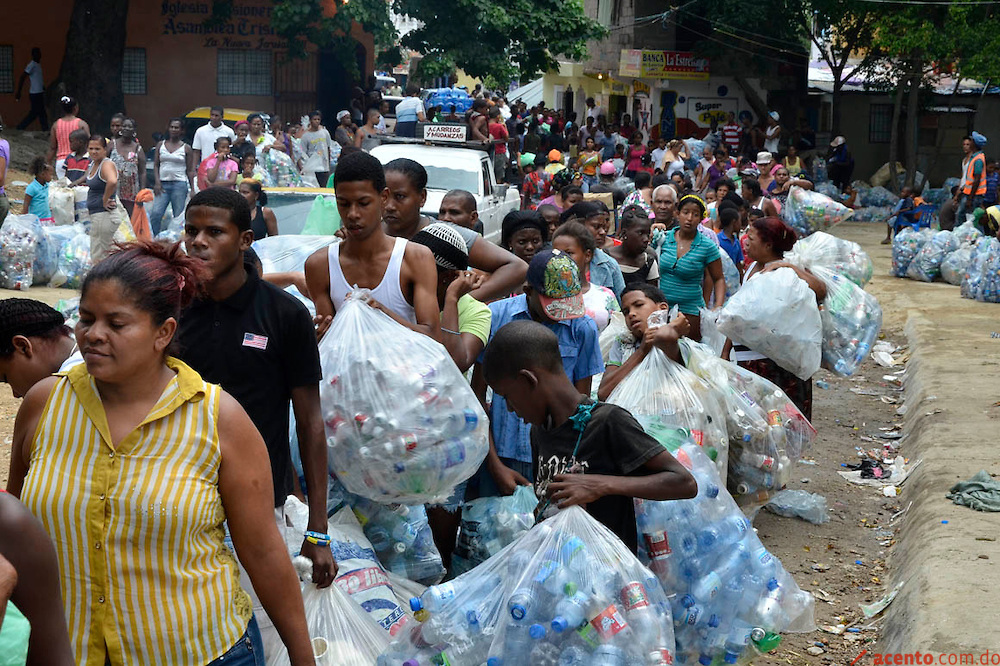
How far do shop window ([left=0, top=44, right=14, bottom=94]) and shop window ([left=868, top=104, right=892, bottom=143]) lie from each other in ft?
70.3

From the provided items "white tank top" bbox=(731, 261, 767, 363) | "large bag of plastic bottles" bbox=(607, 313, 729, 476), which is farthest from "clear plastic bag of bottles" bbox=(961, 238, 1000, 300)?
"large bag of plastic bottles" bbox=(607, 313, 729, 476)

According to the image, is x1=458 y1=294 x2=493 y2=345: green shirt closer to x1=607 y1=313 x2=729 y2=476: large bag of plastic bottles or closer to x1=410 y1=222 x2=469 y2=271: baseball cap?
x1=410 y1=222 x2=469 y2=271: baseball cap


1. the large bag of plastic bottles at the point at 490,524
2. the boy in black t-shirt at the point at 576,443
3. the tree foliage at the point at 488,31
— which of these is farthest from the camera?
the tree foliage at the point at 488,31

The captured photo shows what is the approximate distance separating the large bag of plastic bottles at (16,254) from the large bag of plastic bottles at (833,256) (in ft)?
Answer: 26.8

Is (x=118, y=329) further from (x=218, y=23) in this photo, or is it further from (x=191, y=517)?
(x=218, y=23)

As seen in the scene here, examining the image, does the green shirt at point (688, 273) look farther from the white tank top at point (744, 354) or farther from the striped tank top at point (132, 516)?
the striped tank top at point (132, 516)

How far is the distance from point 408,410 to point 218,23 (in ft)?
78.7

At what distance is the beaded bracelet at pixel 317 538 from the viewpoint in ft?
11.1

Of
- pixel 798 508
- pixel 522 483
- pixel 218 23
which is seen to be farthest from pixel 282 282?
pixel 218 23

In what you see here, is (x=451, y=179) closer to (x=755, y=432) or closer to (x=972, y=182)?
(x=755, y=432)

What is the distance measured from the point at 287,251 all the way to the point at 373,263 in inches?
82.2

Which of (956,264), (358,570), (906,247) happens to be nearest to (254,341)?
(358,570)

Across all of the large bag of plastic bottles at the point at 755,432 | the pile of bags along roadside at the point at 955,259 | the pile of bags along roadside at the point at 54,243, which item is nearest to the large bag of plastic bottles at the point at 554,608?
the large bag of plastic bottles at the point at 755,432

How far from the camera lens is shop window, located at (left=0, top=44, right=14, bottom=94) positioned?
2484 cm
